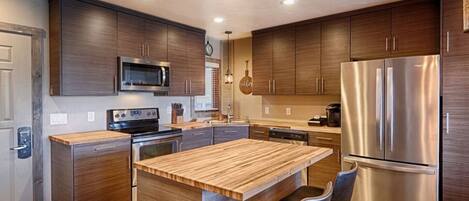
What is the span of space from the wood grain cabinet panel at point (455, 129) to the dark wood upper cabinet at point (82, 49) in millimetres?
3493

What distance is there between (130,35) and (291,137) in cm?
246

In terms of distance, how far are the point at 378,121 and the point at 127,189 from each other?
9.18ft

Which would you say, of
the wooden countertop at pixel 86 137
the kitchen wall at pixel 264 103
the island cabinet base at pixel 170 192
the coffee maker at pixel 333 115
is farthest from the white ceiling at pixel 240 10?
the island cabinet base at pixel 170 192

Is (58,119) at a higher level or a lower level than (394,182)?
higher

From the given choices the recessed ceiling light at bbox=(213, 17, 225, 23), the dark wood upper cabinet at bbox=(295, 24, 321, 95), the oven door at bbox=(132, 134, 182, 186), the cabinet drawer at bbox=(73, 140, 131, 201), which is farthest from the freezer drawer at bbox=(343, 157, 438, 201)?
the cabinet drawer at bbox=(73, 140, 131, 201)

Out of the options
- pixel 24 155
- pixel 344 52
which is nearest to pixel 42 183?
pixel 24 155

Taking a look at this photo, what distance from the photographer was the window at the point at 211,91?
195 inches

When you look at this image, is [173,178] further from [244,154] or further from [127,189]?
[127,189]

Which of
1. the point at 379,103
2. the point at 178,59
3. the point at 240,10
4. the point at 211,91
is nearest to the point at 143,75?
the point at 178,59

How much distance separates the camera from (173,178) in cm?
164

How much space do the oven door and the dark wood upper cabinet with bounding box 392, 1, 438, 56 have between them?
2875mm

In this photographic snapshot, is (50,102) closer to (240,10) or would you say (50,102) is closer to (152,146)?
(152,146)

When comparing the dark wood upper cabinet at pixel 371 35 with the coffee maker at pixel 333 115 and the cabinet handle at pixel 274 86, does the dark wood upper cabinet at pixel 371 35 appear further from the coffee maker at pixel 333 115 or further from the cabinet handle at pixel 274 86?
the cabinet handle at pixel 274 86

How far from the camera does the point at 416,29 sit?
3.24 m
